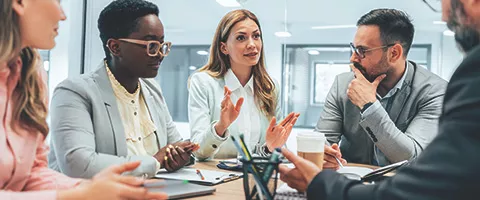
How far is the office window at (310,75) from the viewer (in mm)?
4648

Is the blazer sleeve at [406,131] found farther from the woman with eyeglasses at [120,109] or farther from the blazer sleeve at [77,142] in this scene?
the blazer sleeve at [77,142]

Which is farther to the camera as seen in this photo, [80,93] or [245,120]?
[245,120]

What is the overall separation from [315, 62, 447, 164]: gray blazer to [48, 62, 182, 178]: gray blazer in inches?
42.4

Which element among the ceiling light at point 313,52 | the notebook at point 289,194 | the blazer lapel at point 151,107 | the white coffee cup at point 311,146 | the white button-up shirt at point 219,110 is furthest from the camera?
the ceiling light at point 313,52

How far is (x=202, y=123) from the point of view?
222 centimetres

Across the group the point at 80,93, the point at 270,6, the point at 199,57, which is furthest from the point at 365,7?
the point at 80,93

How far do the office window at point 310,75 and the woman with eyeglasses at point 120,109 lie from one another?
279cm

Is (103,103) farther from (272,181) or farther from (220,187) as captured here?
(272,181)

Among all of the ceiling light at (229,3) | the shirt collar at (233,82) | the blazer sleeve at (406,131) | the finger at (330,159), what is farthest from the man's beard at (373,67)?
the ceiling light at (229,3)

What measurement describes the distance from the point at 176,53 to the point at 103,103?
292cm

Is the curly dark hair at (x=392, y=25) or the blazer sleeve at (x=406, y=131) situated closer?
the blazer sleeve at (x=406, y=131)

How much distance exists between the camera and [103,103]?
158 centimetres

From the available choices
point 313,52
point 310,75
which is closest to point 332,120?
point 310,75

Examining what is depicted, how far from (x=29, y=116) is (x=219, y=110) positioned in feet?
4.64
